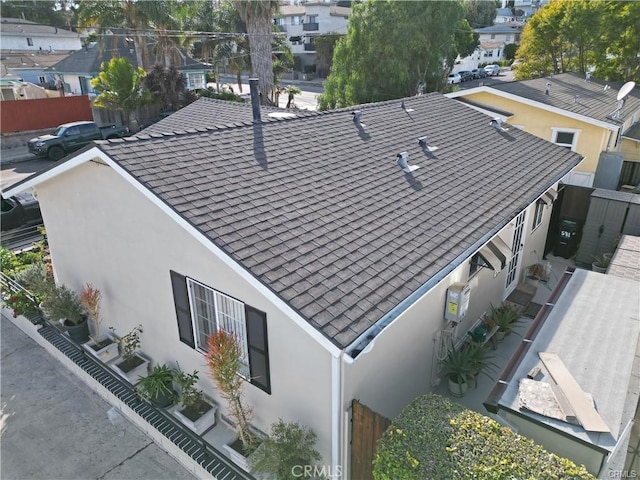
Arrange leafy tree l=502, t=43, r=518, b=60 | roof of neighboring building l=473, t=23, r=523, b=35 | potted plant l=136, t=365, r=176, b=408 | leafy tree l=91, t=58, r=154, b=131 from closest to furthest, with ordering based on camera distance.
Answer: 1. potted plant l=136, t=365, r=176, b=408
2. leafy tree l=91, t=58, r=154, b=131
3. leafy tree l=502, t=43, r=518, b=60
4. roof of neighboring building l=473, t=23, r=523, b=35

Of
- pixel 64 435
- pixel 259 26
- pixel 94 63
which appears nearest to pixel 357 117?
pixel 64 435

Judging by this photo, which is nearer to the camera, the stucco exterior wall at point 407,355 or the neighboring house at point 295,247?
the neighboring house at point 295,247

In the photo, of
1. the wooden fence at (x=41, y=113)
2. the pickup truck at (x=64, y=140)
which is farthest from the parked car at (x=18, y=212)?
the wooden fence at (x=41, y=113)

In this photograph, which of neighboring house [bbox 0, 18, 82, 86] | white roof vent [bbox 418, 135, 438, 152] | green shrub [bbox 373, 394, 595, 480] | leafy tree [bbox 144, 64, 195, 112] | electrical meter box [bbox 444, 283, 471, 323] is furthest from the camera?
neighboring house [bbox 0, 18, 82, 86]

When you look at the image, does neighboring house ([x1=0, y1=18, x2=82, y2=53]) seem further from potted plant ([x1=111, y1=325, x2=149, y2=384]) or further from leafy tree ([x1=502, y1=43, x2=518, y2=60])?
leafy tree ([x1=502, y1=43, x2=518, y2=60])

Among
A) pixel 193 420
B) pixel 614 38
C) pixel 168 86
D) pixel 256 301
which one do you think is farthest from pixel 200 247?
pixel 614 38

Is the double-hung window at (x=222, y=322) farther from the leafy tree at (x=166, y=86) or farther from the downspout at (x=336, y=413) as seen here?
the leafy tree at (x=166, y=86)

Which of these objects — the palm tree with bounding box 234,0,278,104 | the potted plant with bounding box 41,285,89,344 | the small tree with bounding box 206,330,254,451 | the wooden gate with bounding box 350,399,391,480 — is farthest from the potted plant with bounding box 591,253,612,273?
the palm tree with bounding box 234,0,278,104
